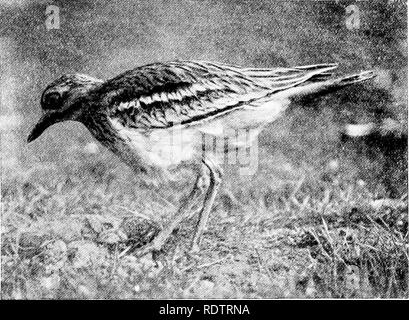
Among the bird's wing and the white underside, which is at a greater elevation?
the bird's wing

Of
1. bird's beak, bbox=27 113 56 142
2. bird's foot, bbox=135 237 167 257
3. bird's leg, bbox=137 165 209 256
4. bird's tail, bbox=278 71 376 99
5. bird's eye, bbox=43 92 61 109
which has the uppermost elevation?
bird's eye, bbox=43 92 61 109

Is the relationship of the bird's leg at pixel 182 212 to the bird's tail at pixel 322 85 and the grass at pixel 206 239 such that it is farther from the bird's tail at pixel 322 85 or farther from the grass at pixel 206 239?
the bird's tail at pixel 322 85

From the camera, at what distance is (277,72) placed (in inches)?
74.0

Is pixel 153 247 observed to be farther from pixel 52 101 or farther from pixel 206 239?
pixel 52 101

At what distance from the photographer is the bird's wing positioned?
180 cm

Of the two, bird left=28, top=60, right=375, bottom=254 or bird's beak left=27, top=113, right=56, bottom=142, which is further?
bird's beak left=27, top=113, right=56, bottom=142

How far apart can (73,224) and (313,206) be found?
2.81ft

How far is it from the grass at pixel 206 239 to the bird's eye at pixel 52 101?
206 mm

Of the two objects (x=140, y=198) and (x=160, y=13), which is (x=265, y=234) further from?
(x=160, y=13)

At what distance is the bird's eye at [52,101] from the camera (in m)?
1.92

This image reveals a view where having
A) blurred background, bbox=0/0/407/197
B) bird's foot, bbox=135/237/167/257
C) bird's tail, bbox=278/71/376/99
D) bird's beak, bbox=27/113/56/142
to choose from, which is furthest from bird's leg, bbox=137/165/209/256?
bird's beak, bbox=27/113/56/142

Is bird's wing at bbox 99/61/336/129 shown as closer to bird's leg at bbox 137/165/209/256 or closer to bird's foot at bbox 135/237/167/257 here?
bird's leg at bbox 137/165/209/256

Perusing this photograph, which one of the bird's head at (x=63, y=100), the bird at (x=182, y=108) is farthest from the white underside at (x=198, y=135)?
the bird's head at (x=63, y=100)

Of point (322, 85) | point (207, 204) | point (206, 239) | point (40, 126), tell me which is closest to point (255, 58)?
point (322, 85)
